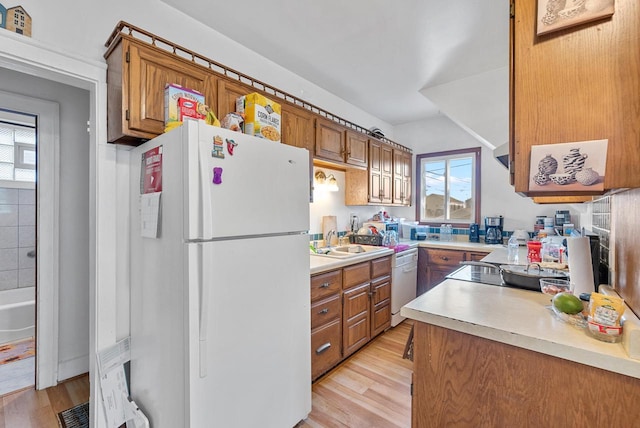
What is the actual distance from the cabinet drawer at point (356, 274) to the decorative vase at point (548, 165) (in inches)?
64.0

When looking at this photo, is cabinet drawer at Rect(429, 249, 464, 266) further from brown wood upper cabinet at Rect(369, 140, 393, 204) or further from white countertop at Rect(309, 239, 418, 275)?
white countertop at Rect(309, 239, 418, 275)

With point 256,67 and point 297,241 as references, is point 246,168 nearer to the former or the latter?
point 297,241

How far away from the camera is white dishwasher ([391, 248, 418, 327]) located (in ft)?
9.85

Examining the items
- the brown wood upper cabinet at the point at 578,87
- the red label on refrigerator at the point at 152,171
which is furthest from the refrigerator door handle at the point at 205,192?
the brown wood upper cabinet at the point at 578,87

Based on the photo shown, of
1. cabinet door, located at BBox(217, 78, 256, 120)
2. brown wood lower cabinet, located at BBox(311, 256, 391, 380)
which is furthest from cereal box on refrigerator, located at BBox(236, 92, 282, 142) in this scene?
brown wood lower cabinet, located at BBox(311, 256, 391, 380)

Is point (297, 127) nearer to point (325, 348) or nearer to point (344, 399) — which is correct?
point (325, 348)

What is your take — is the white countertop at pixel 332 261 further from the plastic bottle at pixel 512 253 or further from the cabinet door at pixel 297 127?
the plastic bottle at pixel 512 253

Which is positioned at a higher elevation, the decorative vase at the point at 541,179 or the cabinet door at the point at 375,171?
the cabinet door at the point at 375,171

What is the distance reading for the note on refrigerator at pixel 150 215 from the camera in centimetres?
131

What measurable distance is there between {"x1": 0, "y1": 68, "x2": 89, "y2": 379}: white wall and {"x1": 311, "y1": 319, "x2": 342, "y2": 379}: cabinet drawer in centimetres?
187

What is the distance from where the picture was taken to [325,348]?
2096 mm

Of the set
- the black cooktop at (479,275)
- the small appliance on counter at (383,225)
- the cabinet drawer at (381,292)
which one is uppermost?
the small appliance on counter at (383,225)

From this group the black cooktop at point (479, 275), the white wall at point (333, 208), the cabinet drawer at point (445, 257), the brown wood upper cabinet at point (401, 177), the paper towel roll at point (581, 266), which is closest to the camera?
the paper towel roll at point (581, 266)

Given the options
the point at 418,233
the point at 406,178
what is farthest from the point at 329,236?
the point at 406,178
